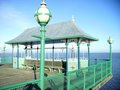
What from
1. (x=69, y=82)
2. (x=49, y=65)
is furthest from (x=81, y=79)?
(x=49, y=65)

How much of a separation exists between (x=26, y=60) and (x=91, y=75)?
11226mm

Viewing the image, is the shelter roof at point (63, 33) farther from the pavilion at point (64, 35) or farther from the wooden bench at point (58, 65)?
the wooden bench at point (58, 65)

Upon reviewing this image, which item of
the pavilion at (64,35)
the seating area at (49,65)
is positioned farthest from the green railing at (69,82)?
the seating area at (49,65)

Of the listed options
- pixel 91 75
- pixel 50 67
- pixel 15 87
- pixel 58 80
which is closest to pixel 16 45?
pixel 50 67

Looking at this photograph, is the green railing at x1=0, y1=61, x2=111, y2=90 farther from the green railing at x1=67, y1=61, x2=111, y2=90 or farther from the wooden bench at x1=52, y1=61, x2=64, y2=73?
the wooden bench at x1=52, y1=61, x2=64, y2=73

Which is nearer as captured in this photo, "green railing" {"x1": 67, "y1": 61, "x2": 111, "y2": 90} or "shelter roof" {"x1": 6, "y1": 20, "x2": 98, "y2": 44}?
"green railing" {"x1": 67, "y1": 61, "x2": 111, "y2": 90}

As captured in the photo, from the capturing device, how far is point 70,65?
576 inches

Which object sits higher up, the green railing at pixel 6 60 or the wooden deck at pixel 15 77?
the green railing at pixel 6 60

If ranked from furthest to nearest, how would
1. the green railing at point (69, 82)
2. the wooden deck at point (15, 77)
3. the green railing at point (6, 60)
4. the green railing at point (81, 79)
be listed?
the green railing at point (6, 60)
the wooden deck at point (15, 77)
the green railing at point (81, 79)
the green railing at point (69, 82)

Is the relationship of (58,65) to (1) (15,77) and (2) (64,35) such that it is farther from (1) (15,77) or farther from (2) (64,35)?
(1) (15,77)

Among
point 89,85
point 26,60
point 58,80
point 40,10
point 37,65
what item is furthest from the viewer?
point 26,60

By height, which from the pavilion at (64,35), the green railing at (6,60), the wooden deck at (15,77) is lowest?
the wooden deck at (15,77)

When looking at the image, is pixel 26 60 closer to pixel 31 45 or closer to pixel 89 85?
pixel 31 45

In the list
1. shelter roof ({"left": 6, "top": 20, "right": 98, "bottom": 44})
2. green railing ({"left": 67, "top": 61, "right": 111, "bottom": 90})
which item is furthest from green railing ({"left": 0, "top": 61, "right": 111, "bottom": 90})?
shelter roof ({"left": 6, "top": 20, "right": 98, "bottom": 44})
